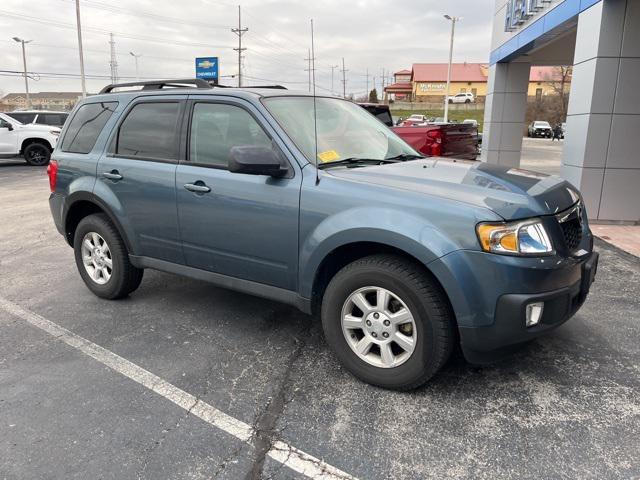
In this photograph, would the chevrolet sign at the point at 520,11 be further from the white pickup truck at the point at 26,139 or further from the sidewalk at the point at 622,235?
the white pickup truck at the point at 26,139

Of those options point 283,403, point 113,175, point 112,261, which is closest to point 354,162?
point 283,403

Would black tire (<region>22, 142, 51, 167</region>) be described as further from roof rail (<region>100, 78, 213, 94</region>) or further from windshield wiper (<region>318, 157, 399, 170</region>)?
windshield wiper (<region>318, 157, 399, 170</region>)

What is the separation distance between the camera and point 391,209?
2.98m

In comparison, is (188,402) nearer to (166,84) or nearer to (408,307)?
(408,307)

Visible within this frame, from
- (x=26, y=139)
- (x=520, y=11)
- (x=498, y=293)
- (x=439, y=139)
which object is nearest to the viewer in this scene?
(x=498, y=293)

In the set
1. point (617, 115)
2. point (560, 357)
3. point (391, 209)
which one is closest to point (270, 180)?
point (391, 209)

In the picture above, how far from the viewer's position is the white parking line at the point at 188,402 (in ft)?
8.19

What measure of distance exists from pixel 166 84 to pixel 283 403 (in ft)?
9.59

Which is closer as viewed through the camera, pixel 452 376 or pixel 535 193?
pixel 535 193

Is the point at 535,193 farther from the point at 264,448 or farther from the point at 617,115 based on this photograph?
the point at 617,115

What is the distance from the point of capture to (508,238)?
8.99 ft

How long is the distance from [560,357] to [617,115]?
17.9ft

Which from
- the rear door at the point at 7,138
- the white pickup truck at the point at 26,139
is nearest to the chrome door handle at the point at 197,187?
the white pickup truck at the point at 26,139

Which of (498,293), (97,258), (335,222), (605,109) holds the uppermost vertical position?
(605,109)
